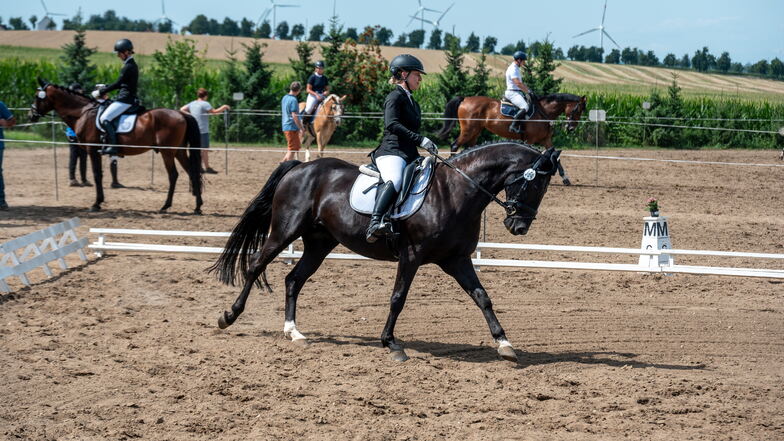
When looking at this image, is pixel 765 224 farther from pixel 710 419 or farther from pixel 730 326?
pixel 710 419

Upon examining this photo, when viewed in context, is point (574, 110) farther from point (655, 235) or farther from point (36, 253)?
point (36, 253)

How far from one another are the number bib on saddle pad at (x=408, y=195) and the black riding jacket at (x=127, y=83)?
26.3ft

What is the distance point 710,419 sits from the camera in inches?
213

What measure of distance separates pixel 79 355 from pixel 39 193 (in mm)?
10672

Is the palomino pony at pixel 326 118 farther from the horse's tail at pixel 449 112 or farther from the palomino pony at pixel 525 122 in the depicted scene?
the palomino pony at pixel 525 122

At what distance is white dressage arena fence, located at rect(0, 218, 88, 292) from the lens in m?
8.88

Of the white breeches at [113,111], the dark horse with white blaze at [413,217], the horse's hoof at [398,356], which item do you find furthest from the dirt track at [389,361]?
the white breeches at [113,111]

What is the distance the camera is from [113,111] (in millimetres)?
14102

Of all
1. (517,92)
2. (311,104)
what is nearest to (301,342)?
(517,92)

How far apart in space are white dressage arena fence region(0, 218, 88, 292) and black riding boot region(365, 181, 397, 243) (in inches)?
169

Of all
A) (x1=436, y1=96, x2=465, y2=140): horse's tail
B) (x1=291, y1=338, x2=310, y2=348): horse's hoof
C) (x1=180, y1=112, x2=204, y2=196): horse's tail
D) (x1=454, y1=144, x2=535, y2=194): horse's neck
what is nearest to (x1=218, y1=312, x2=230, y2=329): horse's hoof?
(x1=291, y1=338, x2=310, y2=348): horse's hoof

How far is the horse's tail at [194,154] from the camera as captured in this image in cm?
1406

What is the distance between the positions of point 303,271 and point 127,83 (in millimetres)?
7955

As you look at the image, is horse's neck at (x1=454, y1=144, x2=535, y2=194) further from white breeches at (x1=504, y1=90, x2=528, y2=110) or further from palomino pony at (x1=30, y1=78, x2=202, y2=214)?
white breeches at (x1=504, y1=90, x2=528, y2=110)
